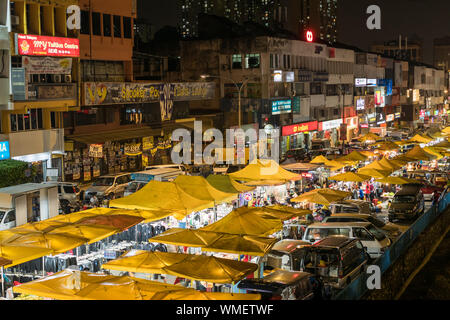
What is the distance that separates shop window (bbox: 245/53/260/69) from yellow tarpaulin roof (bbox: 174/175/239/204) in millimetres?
37716

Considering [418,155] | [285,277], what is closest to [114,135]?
[418,155]

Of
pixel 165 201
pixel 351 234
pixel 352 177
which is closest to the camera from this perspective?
pixel 351 234

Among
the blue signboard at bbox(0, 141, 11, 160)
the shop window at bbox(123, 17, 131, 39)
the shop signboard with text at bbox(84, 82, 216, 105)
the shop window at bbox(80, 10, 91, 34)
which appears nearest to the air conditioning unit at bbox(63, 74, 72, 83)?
the shop signboard with text at bbox(84, 82, 216, 105)

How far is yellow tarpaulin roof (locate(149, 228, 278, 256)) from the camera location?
18625mm

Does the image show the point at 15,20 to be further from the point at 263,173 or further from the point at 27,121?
the point at 263,173

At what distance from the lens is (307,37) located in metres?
73.2

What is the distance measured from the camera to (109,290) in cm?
1411

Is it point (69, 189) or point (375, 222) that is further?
point (69, 189)

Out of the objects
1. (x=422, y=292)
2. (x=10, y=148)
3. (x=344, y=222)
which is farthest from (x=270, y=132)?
(x=422, y=292)

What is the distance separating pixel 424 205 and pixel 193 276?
21.5 m

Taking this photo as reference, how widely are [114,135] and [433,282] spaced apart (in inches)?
1104

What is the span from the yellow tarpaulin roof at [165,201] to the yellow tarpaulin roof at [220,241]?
147 inches

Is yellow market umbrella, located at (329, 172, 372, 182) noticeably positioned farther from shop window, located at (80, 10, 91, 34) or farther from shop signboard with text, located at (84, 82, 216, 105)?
shop window, located at (80, 10, 91, 34)
